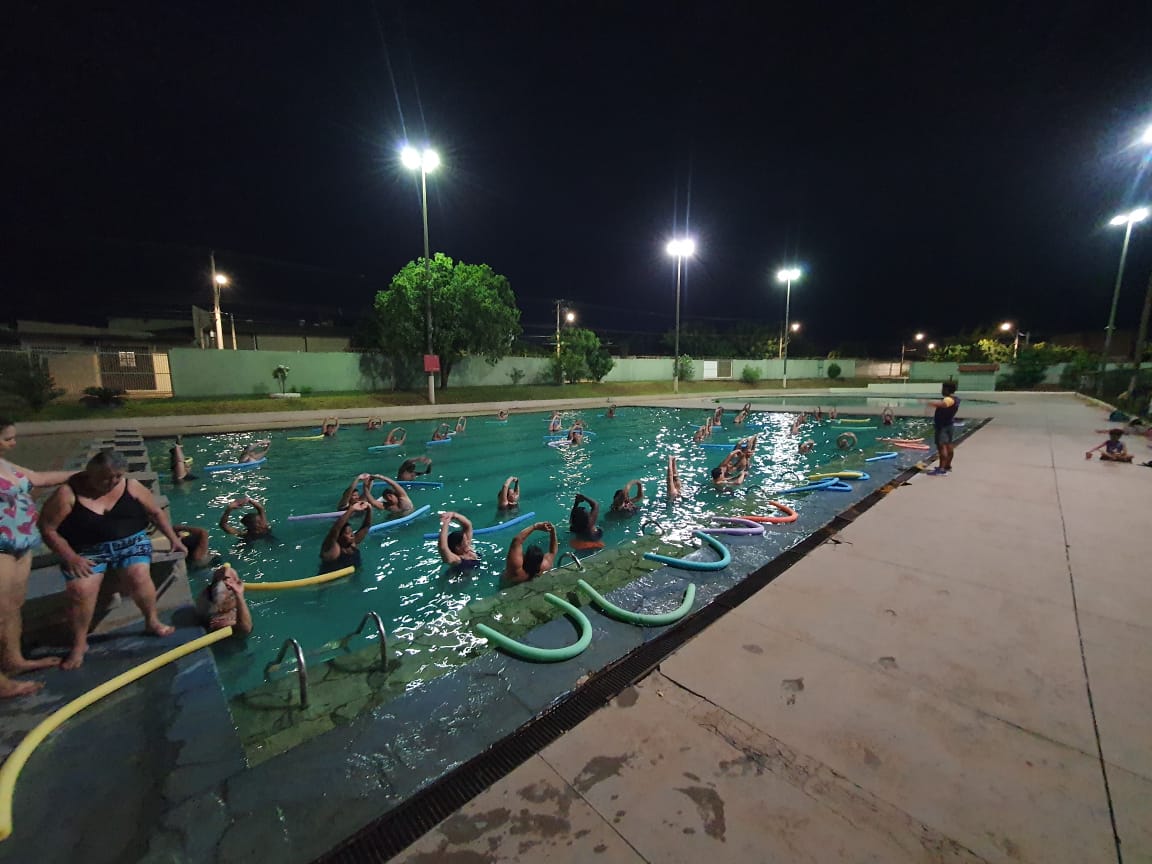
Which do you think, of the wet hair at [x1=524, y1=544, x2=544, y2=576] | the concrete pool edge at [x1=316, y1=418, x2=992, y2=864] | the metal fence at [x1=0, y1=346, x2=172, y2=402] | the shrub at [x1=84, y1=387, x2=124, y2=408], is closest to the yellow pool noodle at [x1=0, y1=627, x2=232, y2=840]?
the concrete pool edge at [x1=316, y1=418, x2=992, y2=864]

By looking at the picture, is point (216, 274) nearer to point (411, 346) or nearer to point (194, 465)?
point (411, 346)

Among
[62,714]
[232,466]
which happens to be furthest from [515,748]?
[232,466]

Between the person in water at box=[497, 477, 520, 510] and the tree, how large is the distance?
19.4 metres

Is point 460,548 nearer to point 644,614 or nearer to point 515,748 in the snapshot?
point 644,614

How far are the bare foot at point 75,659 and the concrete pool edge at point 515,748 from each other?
281 centimetres

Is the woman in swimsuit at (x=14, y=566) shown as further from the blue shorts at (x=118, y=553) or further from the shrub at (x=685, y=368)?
the shrub at (x=685, y=368)

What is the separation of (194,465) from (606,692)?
547 inches

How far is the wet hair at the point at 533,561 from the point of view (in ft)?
17.9

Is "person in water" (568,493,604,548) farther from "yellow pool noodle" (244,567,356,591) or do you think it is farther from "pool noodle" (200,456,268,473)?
"pool noodle" (200,456,268,473)

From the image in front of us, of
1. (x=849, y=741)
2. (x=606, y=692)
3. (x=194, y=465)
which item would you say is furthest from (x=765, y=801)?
(x=194, y=465)

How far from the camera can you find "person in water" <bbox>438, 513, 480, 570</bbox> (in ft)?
19.9

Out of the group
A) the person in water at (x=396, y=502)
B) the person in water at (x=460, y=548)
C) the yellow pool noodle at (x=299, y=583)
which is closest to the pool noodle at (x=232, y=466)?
the person in water at (x=396, y=502)

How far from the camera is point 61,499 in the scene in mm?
3178

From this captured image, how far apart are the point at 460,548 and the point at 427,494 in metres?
3.97
